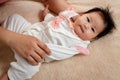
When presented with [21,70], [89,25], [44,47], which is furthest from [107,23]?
[21,70]

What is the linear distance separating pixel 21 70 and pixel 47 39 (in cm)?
20

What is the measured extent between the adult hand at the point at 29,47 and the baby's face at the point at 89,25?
A: 238 millimetres

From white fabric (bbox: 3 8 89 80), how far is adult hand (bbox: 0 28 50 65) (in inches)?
1.3

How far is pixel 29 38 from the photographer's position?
3.28 ft

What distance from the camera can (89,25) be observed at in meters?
1.17

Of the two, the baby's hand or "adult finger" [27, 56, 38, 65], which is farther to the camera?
the baby's hand

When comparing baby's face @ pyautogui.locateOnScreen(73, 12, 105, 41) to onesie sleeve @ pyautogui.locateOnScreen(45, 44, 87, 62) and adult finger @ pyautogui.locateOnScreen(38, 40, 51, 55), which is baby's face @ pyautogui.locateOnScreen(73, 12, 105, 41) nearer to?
onesie sleeve @ pyautogui.locateOnScreen(45, 44, 87, 62)

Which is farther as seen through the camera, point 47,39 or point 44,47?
point 47,39

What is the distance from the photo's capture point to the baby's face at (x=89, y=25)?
3.80 ft

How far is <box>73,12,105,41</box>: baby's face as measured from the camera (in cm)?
116

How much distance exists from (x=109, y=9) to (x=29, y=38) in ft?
1.79

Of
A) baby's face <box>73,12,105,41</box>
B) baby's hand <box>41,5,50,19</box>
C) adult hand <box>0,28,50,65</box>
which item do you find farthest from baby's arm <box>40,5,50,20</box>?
adult hand <box>0,28,50,65</box>

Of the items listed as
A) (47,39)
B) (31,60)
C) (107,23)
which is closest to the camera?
(31,60)

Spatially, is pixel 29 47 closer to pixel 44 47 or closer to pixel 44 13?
pixel 44 47
